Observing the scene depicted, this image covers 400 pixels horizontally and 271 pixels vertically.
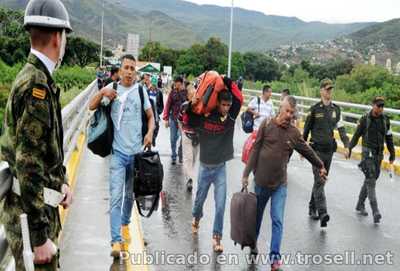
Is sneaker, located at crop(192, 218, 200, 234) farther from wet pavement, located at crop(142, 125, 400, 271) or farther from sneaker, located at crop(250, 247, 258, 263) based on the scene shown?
sneaker, located at crop(250, 247, 258, 263)

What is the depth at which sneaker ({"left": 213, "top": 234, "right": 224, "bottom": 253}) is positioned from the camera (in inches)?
274

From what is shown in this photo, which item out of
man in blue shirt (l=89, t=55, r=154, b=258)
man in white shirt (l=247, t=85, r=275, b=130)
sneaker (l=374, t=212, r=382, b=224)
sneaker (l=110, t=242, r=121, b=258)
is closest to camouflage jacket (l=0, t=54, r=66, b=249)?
sneaker (l=110, t=242, r=121, b=258)

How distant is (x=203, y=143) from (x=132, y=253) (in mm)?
1502

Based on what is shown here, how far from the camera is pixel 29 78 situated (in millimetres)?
3080

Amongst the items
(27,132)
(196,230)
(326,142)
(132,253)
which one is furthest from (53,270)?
(326,142)

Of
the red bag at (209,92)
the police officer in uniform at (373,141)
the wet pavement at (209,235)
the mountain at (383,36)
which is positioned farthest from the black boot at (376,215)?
the mountain at (383,36)

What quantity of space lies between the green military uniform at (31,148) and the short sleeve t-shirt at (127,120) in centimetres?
338

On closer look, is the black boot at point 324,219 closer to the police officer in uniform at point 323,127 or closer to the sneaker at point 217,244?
the police officer in uniform at point 323,127

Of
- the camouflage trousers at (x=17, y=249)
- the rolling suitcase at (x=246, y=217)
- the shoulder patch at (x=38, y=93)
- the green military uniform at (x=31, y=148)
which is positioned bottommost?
the rolling suitcase at (x=246, y=217)

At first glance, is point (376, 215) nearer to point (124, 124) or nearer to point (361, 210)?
point (361, 210)

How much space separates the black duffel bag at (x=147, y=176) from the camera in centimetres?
657

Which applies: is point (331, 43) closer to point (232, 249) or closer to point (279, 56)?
point (279, 56)

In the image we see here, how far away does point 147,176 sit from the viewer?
657 cm

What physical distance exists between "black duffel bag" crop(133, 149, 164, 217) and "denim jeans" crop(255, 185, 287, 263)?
1.08 metres
